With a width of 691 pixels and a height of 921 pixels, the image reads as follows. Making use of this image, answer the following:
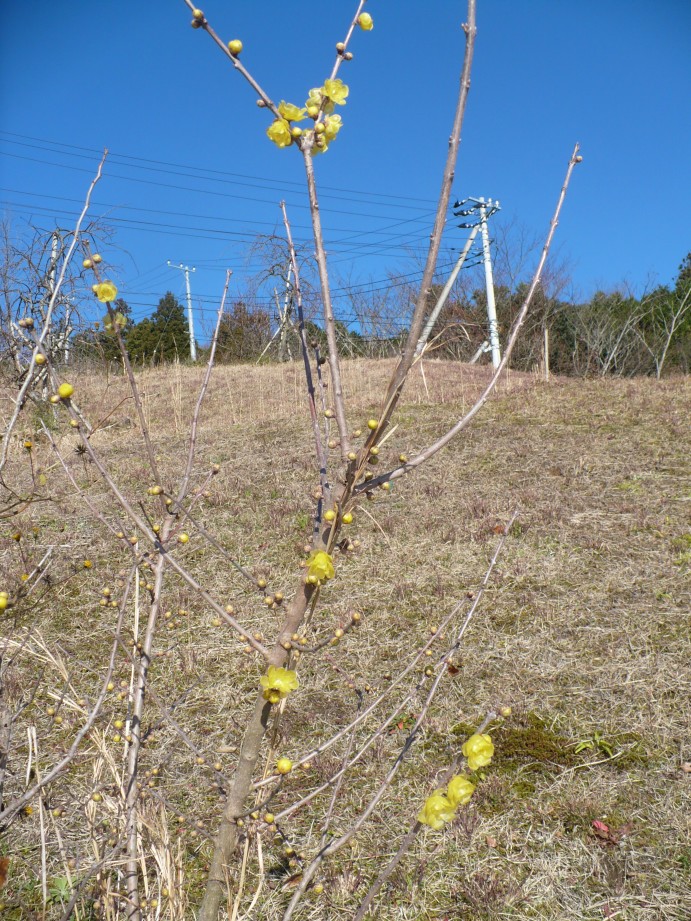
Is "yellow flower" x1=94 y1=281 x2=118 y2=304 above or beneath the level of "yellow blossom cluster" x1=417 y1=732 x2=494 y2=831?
above

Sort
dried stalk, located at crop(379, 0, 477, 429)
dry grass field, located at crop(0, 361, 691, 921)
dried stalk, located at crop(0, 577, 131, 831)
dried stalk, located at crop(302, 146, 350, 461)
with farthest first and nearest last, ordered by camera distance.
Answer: dry grass field, located at crop(0, 361, 691, 921), dried stalk, located at crop(0, 577, 131, 831), dried stalk, located at crop(302, 146, 350, 461), dried stalk, located at crop(379, 0, 477, 429)

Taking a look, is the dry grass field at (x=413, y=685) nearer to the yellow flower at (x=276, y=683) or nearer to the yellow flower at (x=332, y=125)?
the yellow flower at (x=276, y=683)

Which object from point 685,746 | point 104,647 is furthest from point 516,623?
point 104,647

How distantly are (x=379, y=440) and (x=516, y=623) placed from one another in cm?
301

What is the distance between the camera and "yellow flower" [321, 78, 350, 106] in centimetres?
92

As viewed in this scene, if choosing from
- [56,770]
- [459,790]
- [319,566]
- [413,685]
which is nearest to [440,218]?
[319,566]

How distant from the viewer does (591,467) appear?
244 inches

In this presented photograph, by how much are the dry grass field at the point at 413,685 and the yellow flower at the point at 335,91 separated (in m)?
0.61

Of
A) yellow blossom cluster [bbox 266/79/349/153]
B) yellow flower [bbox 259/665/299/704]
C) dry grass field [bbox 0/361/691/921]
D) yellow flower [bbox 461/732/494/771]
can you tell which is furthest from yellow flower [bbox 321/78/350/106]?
yellow flower [bbox 461/732/494/771]

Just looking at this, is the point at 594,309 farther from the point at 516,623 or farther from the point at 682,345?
the point at 516,623

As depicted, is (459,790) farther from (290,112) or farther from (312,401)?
(290,112)

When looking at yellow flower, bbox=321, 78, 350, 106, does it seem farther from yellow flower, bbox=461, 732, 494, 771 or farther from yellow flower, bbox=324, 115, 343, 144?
yellow flower, bbox=461, 732, 494, 771

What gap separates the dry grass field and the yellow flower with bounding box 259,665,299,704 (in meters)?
0.28

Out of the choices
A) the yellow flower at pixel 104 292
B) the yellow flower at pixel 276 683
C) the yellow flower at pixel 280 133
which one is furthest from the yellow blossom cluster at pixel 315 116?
the yellow flower at pixel 276 683
